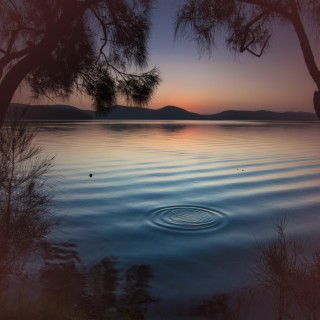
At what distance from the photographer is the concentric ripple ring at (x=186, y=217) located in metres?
10.0

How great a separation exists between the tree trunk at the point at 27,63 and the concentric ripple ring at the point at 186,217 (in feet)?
20.6

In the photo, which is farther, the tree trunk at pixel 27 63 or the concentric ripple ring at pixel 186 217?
the concentric ripple ring at pixel 186 217

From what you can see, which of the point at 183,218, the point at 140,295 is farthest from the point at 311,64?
the point at 183,218

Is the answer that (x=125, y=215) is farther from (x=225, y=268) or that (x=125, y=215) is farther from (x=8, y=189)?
(x=8, y=189)

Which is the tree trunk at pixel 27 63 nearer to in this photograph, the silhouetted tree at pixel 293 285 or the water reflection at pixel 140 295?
the water reflection at pixel 140 295

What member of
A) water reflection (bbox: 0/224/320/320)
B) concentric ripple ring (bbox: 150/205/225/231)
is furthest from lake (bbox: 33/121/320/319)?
water reflection (bbox: 0/224/320/320)

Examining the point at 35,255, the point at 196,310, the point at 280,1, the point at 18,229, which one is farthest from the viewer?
the point at 35,255

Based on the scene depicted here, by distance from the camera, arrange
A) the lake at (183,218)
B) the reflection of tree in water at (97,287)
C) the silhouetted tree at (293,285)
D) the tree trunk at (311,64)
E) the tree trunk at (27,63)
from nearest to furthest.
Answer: the tree trunk at (311,64)
the silhouetted tree at (293,285)
the tree trunk at (27,63)
the reflection of tree in water at (97,287)
the lake at (183,218)

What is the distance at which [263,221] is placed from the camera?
10.8m

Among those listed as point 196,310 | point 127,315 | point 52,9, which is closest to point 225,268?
point 196,310

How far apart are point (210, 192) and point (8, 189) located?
1116 centimetres

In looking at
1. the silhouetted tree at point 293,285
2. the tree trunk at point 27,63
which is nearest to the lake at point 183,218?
the silhouetted tree at point 293,285

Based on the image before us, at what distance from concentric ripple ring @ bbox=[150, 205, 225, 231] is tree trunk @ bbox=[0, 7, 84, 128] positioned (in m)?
6.28

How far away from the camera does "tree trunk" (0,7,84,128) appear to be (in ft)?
14.7
